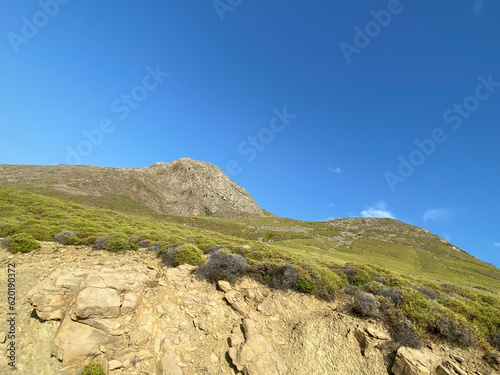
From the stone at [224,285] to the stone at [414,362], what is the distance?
7.21m

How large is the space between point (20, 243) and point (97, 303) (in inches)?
348

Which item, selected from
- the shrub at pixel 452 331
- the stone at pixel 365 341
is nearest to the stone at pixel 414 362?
the stone at pixel 365 341

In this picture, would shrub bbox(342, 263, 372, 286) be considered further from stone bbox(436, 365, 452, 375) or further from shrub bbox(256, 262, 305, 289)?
stone bbox(436, 365, 452, 375)

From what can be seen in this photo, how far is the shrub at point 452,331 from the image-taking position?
8977 mm

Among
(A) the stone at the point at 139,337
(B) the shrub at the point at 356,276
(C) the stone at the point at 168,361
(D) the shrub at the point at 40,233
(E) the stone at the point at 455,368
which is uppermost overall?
(B) the shrub at the point at 356,276

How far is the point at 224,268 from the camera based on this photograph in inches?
498

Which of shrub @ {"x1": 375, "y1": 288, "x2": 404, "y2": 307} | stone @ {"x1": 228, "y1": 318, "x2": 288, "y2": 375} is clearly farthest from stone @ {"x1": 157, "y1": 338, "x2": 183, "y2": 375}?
shrub @ {"x1": 375, "y1": 288, "x2": 404, "y2": 307}

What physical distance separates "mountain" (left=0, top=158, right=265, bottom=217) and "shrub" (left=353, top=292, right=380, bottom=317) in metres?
105

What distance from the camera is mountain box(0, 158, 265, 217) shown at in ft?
344

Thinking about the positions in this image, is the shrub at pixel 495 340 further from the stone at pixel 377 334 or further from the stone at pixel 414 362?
the stone at pixel 377 334

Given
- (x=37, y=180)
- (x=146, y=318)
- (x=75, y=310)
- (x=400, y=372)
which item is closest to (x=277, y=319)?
(x=400, y=372)

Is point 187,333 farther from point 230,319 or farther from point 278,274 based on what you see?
point 278,274

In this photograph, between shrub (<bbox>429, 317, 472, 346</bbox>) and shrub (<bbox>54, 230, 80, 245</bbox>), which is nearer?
shrub (<bbox>429, 317, 472, 346</bbox>)

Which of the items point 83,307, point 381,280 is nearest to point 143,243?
point 83,307
